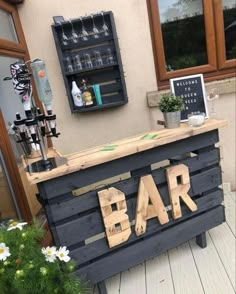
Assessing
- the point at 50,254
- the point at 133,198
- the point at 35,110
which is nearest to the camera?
the point at 50,254

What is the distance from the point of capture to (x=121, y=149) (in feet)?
5.19

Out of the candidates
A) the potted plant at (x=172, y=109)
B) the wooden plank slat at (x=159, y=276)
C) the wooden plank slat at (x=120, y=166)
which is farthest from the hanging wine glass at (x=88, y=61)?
the wooden plank slat at (x=159, y=276)

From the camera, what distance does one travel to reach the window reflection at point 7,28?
2.04 meters

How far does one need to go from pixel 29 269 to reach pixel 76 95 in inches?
62.8

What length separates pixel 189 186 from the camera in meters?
1.84

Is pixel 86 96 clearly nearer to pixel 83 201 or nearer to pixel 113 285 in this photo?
pixel 83 201

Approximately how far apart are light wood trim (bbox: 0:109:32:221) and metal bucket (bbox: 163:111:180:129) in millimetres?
1090

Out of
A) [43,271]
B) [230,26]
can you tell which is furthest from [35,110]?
[230,26]

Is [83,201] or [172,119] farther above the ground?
[172,119]

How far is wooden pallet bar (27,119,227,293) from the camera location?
1497 mm

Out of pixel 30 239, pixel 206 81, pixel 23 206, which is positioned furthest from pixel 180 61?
pixel 30 239

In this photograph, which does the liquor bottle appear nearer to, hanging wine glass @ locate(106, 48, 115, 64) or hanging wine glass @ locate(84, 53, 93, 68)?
hanging wine glass @ locate(84, 53, 93, 68)

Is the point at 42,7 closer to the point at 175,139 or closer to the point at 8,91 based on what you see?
the point at 8,91

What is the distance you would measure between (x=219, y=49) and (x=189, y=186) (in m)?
1.40
